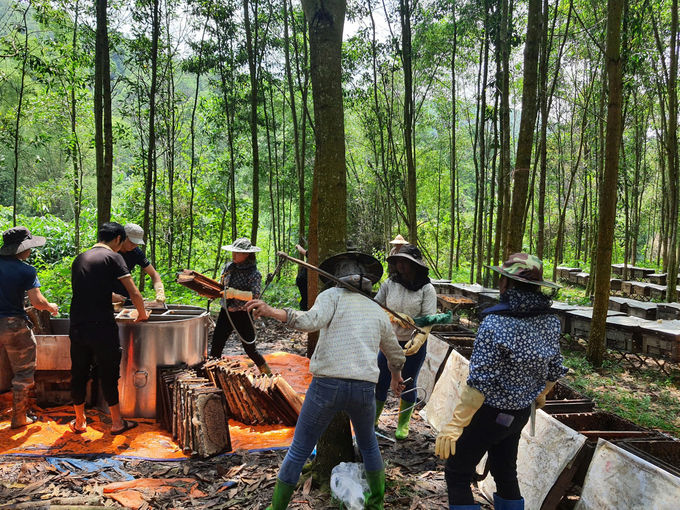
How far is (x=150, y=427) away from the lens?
4.56 meters

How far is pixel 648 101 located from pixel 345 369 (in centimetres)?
1554

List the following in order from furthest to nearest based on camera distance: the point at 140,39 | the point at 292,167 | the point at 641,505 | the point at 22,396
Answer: the point at 292,167
the point at 140,39
the point at 22,396
the point at 641,505

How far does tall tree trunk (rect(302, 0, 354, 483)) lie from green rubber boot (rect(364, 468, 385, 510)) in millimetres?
448

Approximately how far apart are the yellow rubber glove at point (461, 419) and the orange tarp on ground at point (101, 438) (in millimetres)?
2060

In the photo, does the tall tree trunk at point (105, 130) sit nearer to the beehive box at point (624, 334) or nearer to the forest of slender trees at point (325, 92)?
the forest of slender trees at point (325, 92)

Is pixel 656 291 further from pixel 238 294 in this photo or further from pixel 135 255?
pixel 135 255

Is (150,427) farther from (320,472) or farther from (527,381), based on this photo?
(527,381)

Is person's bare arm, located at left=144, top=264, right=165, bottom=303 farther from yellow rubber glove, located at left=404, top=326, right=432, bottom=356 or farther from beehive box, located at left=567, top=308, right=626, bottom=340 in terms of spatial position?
beehive box, located at left=567, top=308, right=626, bottom=340

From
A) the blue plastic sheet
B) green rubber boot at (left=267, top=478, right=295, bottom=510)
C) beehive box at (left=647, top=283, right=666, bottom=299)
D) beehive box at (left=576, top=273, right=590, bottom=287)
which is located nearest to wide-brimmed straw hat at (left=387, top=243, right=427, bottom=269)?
green rubber boot at (left=267, top=478, right=295, bottom=510)

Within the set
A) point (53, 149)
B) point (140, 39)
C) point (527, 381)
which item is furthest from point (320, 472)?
point (53, 149)

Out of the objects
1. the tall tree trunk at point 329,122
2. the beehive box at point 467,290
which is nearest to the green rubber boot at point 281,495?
the tall tree trunk at point 329,122

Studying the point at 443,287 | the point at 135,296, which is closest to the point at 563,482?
the point at 135,296

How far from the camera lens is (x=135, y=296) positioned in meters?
4.33

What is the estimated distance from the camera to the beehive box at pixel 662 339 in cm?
655
